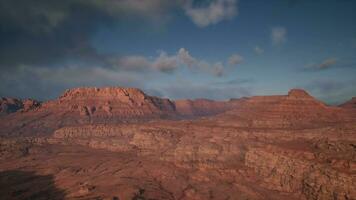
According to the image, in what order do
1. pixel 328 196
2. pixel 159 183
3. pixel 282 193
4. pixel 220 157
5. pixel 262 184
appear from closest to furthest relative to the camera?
pixel 328 196 → pixel 282 193 → pixel 262 184 → pixel 159 183 → pixel 220 157

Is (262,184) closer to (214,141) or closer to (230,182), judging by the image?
(230,182)

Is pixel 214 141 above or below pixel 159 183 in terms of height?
above

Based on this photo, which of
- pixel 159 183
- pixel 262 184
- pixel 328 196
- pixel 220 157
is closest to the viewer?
pixel 328 196

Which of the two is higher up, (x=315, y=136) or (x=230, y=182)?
(x=315, y=136)

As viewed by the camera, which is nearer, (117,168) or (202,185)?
(202,185)

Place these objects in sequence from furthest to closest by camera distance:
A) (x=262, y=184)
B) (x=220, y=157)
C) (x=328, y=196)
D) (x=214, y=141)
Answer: (x=214, y=141) → (x=220, y=157) → (x=262, y=184) → (x=328, y=196)

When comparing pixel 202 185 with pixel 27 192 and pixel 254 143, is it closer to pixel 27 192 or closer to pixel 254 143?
pixel 254 143

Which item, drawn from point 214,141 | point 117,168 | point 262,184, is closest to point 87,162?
point 117,168

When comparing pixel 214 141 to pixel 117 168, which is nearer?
pixel 117 168

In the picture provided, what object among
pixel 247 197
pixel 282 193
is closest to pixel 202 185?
pixel 247 197
